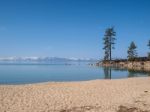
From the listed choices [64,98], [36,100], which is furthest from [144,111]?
[36,100]

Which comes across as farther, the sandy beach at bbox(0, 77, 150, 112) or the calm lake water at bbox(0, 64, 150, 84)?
the calm lake water at bbox(0, 64, 150, 84)

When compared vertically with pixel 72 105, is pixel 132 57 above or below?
above

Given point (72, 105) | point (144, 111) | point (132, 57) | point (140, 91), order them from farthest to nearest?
point (132, 57)
point (140, 91)
point (72, 105)
point (144, 111)

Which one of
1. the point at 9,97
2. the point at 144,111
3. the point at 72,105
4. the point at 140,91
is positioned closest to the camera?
the point at 144,111

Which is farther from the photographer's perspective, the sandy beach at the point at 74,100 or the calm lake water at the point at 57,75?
the calm lake water at the point at 57,75

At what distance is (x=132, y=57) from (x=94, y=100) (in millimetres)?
72956

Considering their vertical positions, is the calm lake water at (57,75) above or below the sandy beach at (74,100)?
above

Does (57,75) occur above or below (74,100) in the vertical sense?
above

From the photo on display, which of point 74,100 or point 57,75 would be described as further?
point 57,75

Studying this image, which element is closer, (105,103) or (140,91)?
(105,103)

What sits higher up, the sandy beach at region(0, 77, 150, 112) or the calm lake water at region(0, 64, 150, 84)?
the calm lake water at region(0, 64, 150, 84)

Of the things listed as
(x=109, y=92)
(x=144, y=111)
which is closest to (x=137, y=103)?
(x=144, y=111)

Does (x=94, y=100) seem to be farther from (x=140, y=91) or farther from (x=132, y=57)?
(x=132, y=57)

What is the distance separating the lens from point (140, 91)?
70.6 feet
